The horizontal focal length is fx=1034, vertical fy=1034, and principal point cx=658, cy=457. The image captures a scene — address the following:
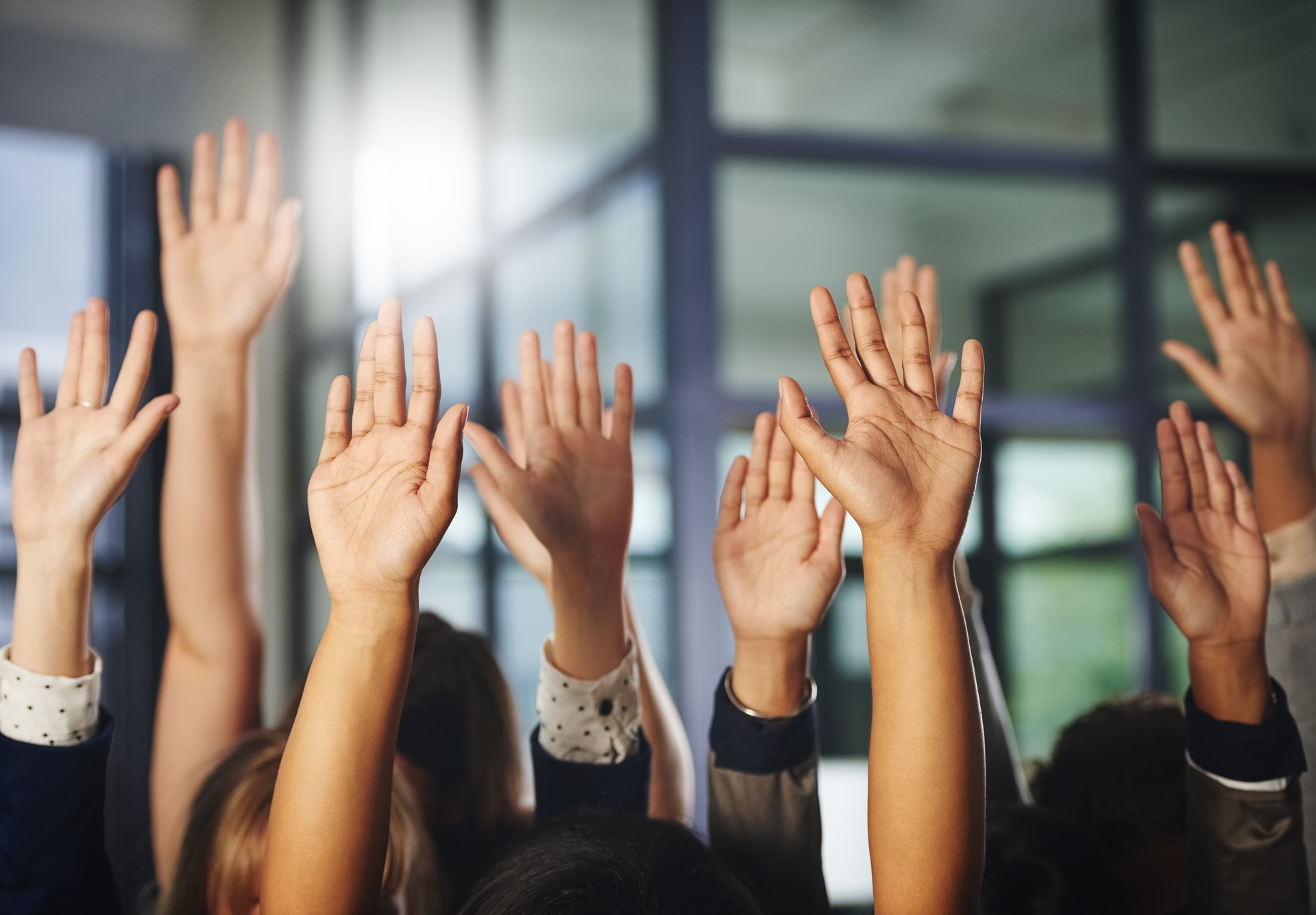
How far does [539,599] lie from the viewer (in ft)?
8.13

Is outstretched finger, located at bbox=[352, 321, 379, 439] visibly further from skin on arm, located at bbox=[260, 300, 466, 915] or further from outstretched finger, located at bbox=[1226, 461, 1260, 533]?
outstretched finger, located at bbox=[1226, 461, 1260, 533]

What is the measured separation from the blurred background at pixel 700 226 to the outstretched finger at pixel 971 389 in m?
1.59

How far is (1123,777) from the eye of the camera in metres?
1.06

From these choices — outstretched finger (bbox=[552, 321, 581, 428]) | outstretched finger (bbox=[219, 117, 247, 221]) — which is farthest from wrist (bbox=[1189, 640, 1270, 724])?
outstretched finger (bbox=[219, 117, 247, 221])

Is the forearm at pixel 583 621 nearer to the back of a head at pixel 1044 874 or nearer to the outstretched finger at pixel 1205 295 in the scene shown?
the back of a head at pixel 1044 874

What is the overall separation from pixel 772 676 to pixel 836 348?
312mm

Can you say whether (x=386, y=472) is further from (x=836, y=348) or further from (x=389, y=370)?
(x=836, y=348)

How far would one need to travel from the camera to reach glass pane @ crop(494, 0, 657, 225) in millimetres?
2488

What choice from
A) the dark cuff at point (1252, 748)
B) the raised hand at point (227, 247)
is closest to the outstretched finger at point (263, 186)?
the raised hand at point (227, 247)

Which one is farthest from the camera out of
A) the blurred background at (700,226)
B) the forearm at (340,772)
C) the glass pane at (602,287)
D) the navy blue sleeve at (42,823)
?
the glass pane at (602,287)

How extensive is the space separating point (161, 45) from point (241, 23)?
0.71 ft

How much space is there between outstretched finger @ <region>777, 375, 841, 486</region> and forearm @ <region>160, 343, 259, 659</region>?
0.57 metres

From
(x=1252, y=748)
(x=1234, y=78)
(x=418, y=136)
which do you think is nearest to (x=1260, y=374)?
(x=1252, y=748)

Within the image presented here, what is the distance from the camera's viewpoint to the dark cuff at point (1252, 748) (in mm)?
850
